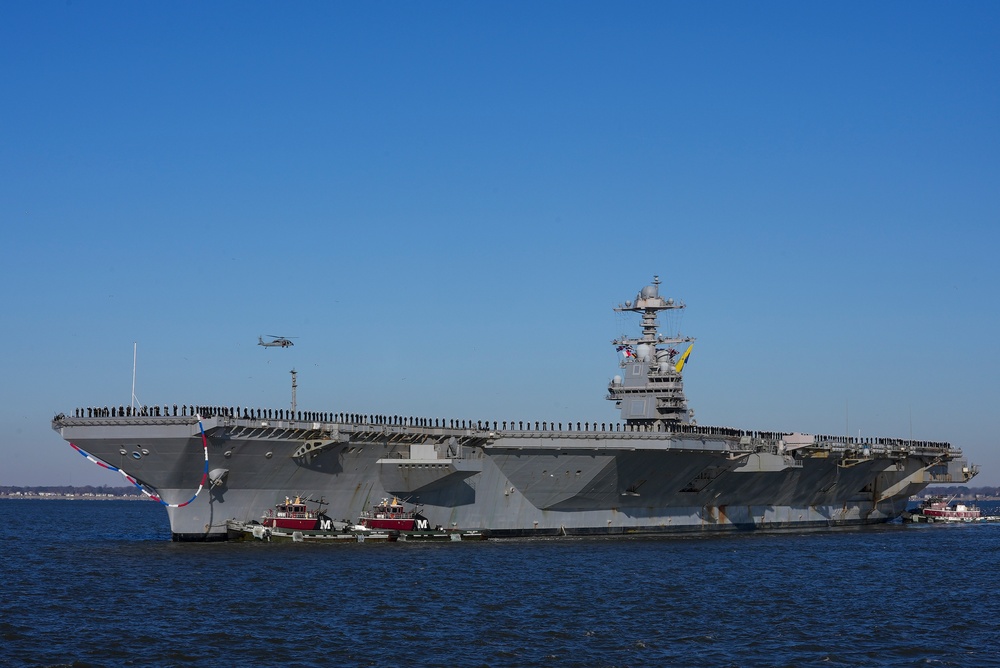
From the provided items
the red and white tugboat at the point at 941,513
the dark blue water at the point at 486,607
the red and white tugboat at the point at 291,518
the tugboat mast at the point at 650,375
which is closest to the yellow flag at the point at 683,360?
the tugboat mast at the point at 650,375

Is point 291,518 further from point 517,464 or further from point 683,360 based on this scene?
point 683,360

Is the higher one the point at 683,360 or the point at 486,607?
the point at 683,360

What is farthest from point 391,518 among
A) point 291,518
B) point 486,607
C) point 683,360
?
point 683,360

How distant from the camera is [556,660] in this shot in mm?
16656

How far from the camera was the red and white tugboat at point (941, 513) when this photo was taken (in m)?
62.8

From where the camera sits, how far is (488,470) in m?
34.8

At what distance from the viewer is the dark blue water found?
56.4 ft

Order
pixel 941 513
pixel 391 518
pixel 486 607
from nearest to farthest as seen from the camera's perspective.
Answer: pixel 486 607 → pixel 391 518 → pixel 941 513

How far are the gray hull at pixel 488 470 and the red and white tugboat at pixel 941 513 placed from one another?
61.8 feet

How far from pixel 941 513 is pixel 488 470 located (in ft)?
127

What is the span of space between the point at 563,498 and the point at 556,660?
20.0m

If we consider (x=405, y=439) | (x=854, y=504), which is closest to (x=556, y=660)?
(x=405, y=439)

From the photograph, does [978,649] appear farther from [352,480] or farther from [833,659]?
[352,480]

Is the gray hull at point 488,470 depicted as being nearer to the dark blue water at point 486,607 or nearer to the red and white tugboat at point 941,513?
the dark blue water at point 486,607
